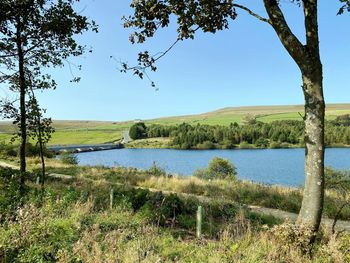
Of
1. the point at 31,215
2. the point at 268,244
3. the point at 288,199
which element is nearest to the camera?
the point at 31,215

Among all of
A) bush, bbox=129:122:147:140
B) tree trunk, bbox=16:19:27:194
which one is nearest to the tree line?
bush, bbox=129:122:147:140

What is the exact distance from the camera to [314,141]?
5496mm

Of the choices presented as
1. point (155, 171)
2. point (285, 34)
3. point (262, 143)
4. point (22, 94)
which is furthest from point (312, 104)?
point (262, 143)

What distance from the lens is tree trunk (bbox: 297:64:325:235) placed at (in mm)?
5500

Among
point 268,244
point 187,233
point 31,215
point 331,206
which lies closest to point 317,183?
point 268,244

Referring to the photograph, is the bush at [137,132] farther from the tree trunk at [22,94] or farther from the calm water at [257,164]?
the tree trunk at [22,94]

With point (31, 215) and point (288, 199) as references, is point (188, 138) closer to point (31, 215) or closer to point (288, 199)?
point (288, 199)

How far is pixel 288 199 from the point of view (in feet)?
44.0

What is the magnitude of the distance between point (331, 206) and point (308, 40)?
26.4 ft

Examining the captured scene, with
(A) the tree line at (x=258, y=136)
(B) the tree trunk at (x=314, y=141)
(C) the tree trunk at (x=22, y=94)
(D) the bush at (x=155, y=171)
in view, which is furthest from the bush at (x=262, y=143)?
(B) the tree trunk at (x=314, y=141)

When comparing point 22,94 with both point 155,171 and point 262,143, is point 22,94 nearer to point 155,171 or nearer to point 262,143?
point 155,171

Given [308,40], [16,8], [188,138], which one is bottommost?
[188,138]

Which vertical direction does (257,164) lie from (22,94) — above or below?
below

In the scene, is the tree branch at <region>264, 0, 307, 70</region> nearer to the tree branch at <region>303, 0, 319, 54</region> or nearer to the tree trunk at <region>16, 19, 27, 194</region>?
the tree branch at <region>303, 0, 319, 54</region>
